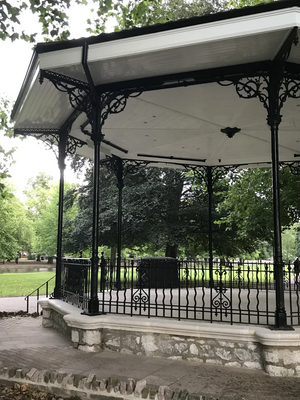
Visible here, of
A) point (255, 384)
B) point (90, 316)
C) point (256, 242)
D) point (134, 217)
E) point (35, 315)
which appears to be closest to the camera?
point (255, 384)

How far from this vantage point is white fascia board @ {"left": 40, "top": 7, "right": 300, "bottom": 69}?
4.44 meters

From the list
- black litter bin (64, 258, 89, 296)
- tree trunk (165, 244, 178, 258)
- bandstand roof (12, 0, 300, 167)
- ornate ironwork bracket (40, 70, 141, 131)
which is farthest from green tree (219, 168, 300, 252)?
ornate ironwork bracket (40, 70, 141, 131)

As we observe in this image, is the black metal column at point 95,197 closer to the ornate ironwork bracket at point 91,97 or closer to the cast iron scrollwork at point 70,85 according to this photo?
the ornate ironwork bracket at point 91,97

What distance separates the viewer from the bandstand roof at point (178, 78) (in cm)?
466

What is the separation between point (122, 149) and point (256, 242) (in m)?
12.0

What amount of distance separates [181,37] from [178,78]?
3.15ft

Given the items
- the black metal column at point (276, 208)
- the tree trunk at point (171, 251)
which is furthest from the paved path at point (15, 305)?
the black metal column at point (276, 208)

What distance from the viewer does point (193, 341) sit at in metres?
5.07

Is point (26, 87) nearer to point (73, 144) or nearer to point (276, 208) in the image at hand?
point (73, 144)

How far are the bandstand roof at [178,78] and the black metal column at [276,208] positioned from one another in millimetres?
367

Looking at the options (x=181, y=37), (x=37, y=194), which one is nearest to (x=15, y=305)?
(x=181, y=37)

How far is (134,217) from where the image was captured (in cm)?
1770

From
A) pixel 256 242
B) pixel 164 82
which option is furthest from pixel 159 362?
pixel 256 242

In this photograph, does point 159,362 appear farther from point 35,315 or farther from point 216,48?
point 35,315
